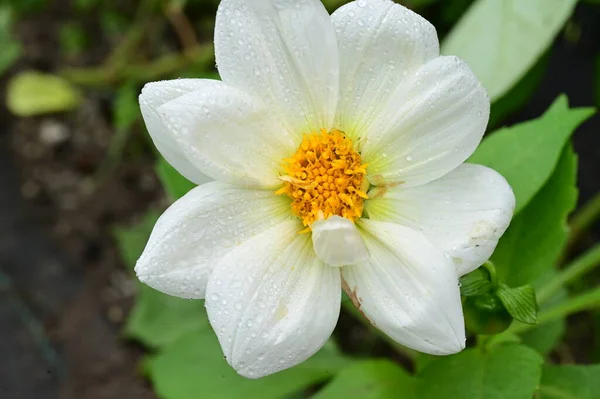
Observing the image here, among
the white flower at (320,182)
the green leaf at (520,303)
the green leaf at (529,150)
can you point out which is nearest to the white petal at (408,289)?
the white flower at (320,182)

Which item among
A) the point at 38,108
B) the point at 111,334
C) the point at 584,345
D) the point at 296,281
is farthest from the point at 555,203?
the point at 38,108

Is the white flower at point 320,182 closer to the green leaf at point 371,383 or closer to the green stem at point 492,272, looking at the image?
the green stem at point 492,272

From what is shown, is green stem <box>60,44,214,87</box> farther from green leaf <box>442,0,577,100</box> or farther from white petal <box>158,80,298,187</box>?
white petal <box>158,80,298,187</box>

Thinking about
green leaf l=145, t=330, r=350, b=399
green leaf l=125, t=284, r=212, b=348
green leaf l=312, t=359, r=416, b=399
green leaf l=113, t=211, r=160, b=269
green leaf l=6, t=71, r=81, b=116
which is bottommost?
green leaf l=125, t=284, r=212, b=348

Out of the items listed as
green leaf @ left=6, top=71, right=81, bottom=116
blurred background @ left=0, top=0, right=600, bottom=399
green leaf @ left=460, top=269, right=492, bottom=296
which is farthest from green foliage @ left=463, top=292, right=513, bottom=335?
green leaf @ left=6, top=71, right=81, bottom=116

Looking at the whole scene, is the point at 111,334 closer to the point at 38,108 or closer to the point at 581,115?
the point at 38,108

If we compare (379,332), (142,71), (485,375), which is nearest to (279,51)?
A: (485,375)

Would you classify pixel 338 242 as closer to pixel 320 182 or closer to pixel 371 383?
pixel 320 182
